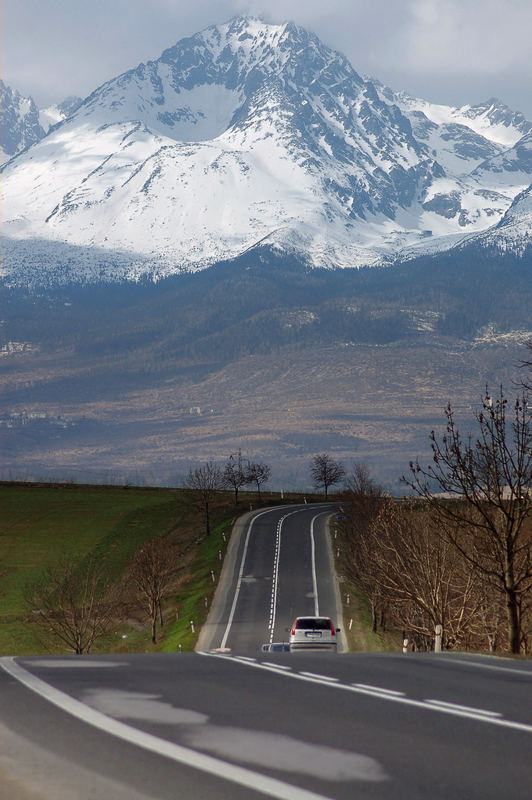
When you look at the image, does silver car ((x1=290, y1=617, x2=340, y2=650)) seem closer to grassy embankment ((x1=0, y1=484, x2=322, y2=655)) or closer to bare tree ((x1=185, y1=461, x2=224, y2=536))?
grassy embankment ((x1=0, y1=484, x2=322, y2=655))

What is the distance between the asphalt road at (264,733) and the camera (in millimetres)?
7242

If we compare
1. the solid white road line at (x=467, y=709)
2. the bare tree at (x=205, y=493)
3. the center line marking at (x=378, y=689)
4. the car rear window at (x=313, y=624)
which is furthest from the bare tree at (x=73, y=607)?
the solid white road line at (x=467, y=709)

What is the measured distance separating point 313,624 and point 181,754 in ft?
131

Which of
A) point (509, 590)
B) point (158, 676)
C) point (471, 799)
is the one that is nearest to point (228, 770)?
point (471, 799)

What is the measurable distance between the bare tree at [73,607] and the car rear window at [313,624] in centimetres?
1892

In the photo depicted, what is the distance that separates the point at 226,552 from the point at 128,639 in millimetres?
31655

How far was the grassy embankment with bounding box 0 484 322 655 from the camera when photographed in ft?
260

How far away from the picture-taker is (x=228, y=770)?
24.9 feet

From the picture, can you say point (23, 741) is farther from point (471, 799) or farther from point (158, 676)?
point (158, 676)

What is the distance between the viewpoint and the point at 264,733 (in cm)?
900

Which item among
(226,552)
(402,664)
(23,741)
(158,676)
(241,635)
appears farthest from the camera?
(226,552)

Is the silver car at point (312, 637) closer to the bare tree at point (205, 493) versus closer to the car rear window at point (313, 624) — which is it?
the car rear window at point (313, 624)

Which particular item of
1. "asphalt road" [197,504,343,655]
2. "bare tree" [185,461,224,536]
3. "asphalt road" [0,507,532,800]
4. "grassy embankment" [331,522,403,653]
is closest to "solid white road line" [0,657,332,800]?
"asphalt road" [0,507,532,800]

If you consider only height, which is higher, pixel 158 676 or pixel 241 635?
pixel 158 676
